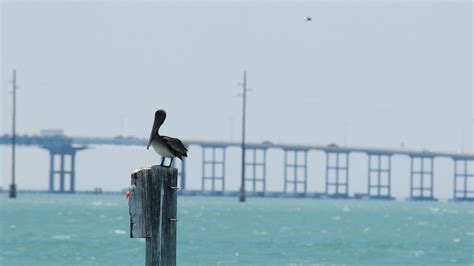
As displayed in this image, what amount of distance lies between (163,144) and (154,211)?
81 centimetres

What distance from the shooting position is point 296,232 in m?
61.3

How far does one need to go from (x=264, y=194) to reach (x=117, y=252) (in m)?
132

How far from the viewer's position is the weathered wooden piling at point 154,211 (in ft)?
44.5

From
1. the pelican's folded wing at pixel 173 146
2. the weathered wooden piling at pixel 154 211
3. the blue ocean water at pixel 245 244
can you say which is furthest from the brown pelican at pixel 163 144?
the blue ocean water at pixel 245 244

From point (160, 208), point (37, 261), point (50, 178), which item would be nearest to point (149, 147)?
point (160, 208)

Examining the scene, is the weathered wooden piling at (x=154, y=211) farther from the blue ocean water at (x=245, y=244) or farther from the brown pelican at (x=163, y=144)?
the blue ocean water at (x=245, y=244)

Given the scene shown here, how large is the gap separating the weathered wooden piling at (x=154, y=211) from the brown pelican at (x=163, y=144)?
52 cm

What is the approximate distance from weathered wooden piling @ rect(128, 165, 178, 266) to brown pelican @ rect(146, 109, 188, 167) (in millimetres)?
522

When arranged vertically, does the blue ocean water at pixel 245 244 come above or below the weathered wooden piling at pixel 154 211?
below

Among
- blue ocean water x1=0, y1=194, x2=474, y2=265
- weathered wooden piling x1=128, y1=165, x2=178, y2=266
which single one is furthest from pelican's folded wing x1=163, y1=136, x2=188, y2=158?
blue ocean water x1=0, y1=194, x2=474, y2=265

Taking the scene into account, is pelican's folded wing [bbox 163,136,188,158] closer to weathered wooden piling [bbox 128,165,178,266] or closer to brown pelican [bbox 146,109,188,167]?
brown pelican [bbox 146,109,188,167]

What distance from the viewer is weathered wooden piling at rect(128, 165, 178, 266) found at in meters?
13.6

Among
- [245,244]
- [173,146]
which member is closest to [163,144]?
[173,146]

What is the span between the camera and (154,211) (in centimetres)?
1355
